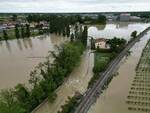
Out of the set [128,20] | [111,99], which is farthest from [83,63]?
[128,20]

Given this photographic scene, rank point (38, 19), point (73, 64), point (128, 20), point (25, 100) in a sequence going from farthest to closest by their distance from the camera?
1. point (128, 20)
2. point (38, 19)
3. point (73, 64)
4. point (25, 100)

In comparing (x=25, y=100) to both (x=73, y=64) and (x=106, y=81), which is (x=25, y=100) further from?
(x=73, y=64)

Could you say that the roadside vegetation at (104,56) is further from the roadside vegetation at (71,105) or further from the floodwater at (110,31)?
the floodwater at (110,31)

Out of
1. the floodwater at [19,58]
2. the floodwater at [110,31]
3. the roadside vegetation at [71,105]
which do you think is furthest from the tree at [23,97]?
the floodwater at [110,31]

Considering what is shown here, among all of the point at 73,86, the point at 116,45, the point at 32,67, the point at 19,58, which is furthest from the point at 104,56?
the point at 73,86

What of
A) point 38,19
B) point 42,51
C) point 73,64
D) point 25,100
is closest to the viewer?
point 25,100

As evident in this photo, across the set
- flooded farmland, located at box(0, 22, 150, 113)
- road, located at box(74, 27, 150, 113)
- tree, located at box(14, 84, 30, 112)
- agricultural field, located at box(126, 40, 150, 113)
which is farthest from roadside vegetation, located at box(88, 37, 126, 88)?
tree, located at box(14, 84, 30, 112)
